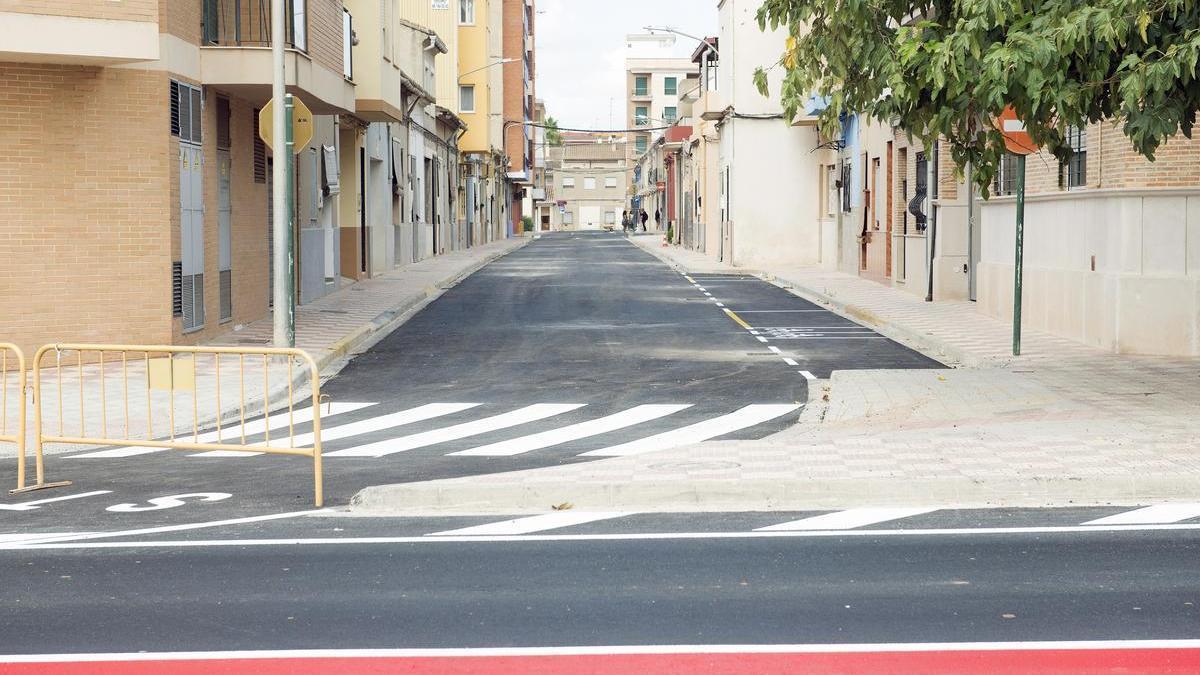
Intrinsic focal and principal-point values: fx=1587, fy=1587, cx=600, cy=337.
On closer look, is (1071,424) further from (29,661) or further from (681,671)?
(29,661)

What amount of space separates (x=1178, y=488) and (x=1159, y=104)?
3773 millimetres

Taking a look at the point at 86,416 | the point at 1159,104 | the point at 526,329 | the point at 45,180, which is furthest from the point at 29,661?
the point at 526,329

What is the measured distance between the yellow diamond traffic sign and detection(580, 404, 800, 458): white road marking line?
741 centimetres

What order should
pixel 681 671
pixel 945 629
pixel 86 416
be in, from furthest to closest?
1. pixel 86 416
2. pixel 945 629
3. pixel 681 671

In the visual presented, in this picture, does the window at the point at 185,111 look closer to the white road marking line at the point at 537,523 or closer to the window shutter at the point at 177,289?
the window shutter at the point at 177,289

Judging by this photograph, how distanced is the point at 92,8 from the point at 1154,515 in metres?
13.7

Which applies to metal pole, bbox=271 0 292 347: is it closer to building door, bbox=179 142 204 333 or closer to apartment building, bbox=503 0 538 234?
building door, bbox=179 142 204 333

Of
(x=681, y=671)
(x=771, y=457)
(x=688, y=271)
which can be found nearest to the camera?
(x=681, y=671)

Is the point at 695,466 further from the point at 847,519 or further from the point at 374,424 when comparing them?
the point at 374,424

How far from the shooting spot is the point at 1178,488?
1006 cm

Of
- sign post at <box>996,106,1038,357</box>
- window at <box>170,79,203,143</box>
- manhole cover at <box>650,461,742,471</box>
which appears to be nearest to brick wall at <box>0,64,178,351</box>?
window at <box>170,79,203,143</box>

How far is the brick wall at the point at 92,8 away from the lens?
58.9 feet

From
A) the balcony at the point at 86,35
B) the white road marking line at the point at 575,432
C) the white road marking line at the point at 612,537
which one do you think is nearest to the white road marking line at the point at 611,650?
the white road marking line at the point at 612,537

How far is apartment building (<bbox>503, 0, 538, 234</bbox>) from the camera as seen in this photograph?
105m
